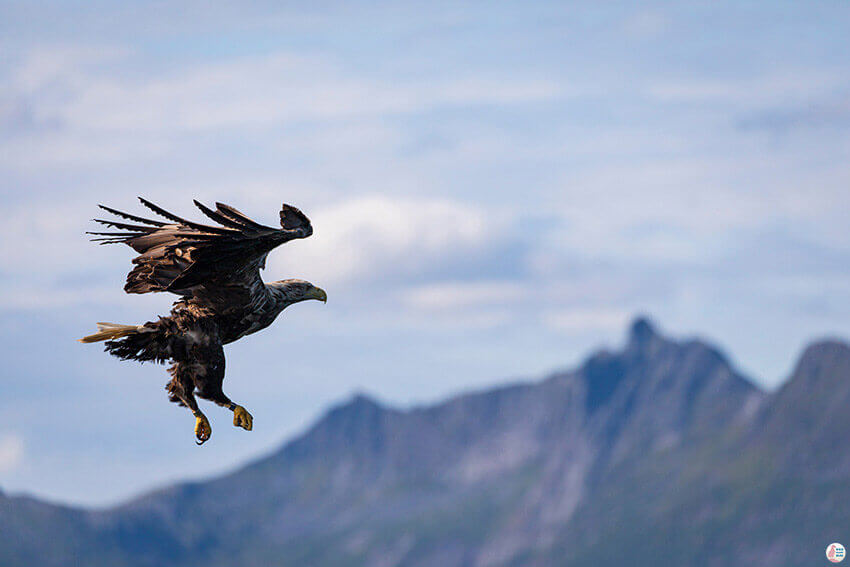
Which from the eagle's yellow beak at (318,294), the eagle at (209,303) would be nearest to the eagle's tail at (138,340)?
the eagle at (209,303)

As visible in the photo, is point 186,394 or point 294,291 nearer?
point 186,394

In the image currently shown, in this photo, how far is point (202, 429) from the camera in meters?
23.1

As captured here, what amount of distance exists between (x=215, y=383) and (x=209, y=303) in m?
1.40


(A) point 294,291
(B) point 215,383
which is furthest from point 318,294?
(B) point 215,383

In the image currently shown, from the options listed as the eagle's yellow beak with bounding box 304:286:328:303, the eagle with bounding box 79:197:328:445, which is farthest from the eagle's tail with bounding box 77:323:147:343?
the eagle's yellow beak with bounding box 304:286:328:303

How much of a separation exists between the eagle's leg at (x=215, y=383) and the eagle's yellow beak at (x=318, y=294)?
7.41 ft

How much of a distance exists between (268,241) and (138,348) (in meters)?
3.15

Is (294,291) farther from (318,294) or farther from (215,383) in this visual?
(215,383)

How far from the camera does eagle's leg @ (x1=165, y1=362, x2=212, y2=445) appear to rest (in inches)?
908

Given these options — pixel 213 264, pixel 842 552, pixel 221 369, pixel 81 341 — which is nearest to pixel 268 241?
pixel 213 264

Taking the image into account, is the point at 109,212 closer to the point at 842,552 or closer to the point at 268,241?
the point at 268,241

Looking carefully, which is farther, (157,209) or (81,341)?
(81,341)

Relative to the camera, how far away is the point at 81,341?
2330 centimetres

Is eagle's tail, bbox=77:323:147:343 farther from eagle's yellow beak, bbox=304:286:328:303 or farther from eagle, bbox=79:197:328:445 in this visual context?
eagle's yellow beak, bbox=304:286:328:303
